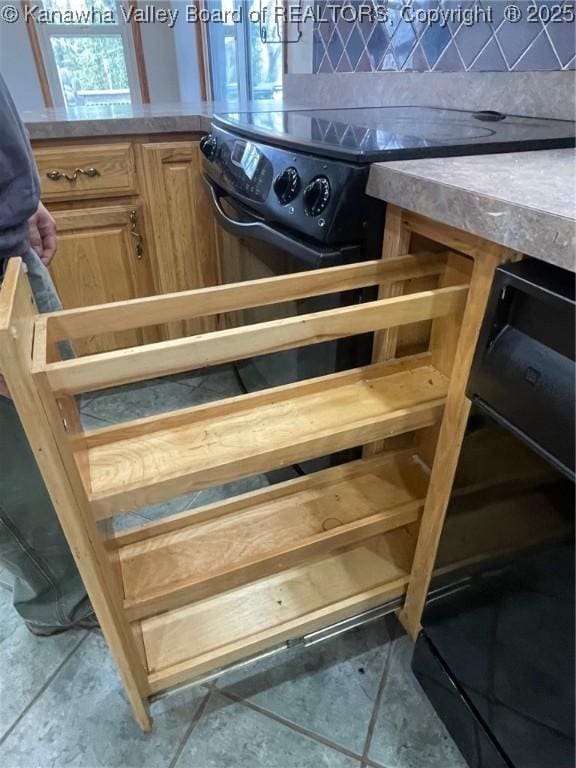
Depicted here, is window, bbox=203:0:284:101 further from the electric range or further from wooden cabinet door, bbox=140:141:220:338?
the electric range

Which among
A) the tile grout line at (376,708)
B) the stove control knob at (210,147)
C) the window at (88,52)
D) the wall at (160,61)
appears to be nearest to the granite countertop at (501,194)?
the stove control knob at (210,147)

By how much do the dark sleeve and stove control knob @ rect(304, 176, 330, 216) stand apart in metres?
0.37

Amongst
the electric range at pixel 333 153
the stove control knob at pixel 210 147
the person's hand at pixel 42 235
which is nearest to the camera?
the electric range at pixel 333 153

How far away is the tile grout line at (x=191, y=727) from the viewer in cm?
82

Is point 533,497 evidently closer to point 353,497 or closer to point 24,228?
point 353,497

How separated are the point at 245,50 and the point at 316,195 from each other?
2461 mm

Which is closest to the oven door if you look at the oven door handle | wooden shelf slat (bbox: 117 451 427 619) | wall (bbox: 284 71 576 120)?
the oven door handle

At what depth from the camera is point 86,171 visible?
1343 millimetres

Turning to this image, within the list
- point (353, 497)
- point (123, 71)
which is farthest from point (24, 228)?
point (123, 71)

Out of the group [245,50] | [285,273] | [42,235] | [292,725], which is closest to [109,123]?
[42,235]

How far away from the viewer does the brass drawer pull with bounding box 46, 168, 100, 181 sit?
1319 millimetres

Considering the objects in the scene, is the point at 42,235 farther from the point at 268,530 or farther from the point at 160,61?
the point at 160,61

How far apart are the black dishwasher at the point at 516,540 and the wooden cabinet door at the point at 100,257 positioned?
117 centimetres

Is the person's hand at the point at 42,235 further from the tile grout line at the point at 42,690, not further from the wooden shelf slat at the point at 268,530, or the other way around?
the tile grout line at the point at 42,690
